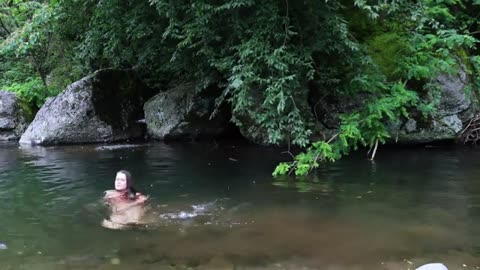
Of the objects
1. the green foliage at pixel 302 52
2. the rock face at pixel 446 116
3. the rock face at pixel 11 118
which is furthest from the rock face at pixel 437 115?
the rock face at pixel 11 118

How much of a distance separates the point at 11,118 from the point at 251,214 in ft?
43.5

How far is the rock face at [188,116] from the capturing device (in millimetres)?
15852

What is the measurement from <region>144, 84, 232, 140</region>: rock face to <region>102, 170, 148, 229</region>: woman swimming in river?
7.16m

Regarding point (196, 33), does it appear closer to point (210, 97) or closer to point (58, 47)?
point (210, 97)

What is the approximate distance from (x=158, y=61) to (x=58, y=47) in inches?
292

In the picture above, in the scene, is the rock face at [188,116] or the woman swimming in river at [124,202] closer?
the woman swimming in river at [124,202]

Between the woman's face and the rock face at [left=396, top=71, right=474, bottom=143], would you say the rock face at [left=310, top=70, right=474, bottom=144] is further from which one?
the woman's face

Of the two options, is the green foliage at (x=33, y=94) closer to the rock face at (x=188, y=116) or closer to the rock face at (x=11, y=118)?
the rock face at (x=11, y=118)

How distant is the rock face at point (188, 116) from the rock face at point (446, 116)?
5.69 m

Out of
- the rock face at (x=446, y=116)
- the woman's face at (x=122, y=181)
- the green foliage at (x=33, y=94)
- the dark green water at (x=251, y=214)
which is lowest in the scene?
the dark green water at (x=251, y=214)

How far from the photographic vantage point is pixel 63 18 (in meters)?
16.6

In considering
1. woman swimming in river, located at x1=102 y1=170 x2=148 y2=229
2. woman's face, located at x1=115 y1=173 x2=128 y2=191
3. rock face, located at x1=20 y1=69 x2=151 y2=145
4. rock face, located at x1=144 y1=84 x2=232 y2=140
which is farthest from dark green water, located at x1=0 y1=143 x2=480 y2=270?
rock face, located at x1=20 y1=69 x2=151 y2=145

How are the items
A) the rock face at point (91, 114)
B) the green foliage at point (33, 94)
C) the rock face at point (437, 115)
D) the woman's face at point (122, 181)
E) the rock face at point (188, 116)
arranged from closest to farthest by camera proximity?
the woman's face at point (122, 181), the rock face at point (437, 115), the rock face at point (188, 116), the rock face at point (91, 114), the green foliage at point (33, 94)

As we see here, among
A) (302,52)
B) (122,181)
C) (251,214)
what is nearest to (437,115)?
(302,52)
